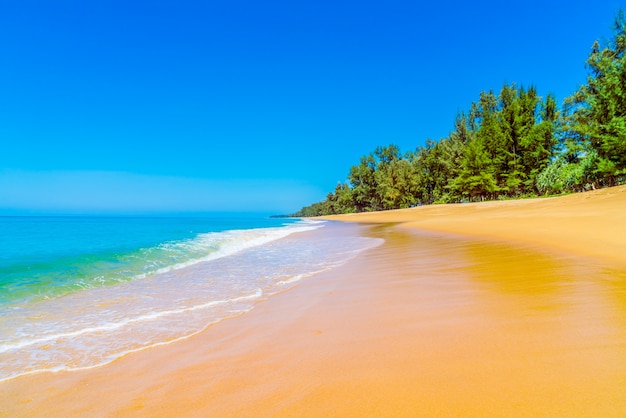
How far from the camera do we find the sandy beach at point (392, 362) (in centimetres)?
171

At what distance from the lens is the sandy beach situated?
171 cm

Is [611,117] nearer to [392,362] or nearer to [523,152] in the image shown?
[523,152]

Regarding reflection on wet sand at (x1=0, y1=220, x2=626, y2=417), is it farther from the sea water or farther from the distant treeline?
the distant treeline

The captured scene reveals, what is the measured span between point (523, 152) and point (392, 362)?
140 feet

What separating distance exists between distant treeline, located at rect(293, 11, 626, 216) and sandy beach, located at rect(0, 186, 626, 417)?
23235mm

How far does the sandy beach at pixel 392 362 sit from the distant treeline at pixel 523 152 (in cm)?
2323

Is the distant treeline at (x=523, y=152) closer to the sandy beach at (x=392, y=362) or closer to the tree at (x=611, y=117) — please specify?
the tree at (x=611, y=117)

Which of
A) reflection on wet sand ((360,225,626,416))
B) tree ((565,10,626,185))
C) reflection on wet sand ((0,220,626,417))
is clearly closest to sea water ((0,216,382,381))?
reflection on wet sand ((0,220,626,417))

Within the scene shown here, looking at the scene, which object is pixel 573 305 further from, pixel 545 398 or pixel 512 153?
pixel 512 153

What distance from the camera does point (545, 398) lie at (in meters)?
1.60

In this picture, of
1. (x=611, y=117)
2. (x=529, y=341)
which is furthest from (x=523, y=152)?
(x=529, y=341)

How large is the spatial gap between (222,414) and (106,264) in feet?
30.4

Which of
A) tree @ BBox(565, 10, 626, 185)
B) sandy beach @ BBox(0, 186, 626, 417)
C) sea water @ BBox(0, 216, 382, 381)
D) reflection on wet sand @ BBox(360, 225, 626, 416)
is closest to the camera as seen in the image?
reflection on wet sand @ BBox(360, 225, 626, 416)

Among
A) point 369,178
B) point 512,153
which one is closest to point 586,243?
point 512,153
